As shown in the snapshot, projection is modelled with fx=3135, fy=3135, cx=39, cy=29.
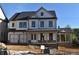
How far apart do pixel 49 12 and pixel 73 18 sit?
0.32 m

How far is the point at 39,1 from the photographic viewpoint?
39.8m

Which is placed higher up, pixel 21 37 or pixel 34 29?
pixel 34 29

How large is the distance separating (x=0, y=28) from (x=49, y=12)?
657 mm

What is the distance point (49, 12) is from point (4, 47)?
73 cm

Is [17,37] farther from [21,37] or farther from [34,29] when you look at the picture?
[34,29]

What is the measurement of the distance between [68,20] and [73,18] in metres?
0.07

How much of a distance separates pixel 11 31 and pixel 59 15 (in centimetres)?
64

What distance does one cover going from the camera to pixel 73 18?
39.9m

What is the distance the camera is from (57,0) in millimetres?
39875

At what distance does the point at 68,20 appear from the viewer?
39906 mm

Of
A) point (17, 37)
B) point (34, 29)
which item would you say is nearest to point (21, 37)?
point (17, 37)

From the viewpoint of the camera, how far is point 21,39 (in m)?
39.9

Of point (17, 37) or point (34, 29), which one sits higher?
point (34, 29)

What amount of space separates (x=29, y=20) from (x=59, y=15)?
0.39 metres
